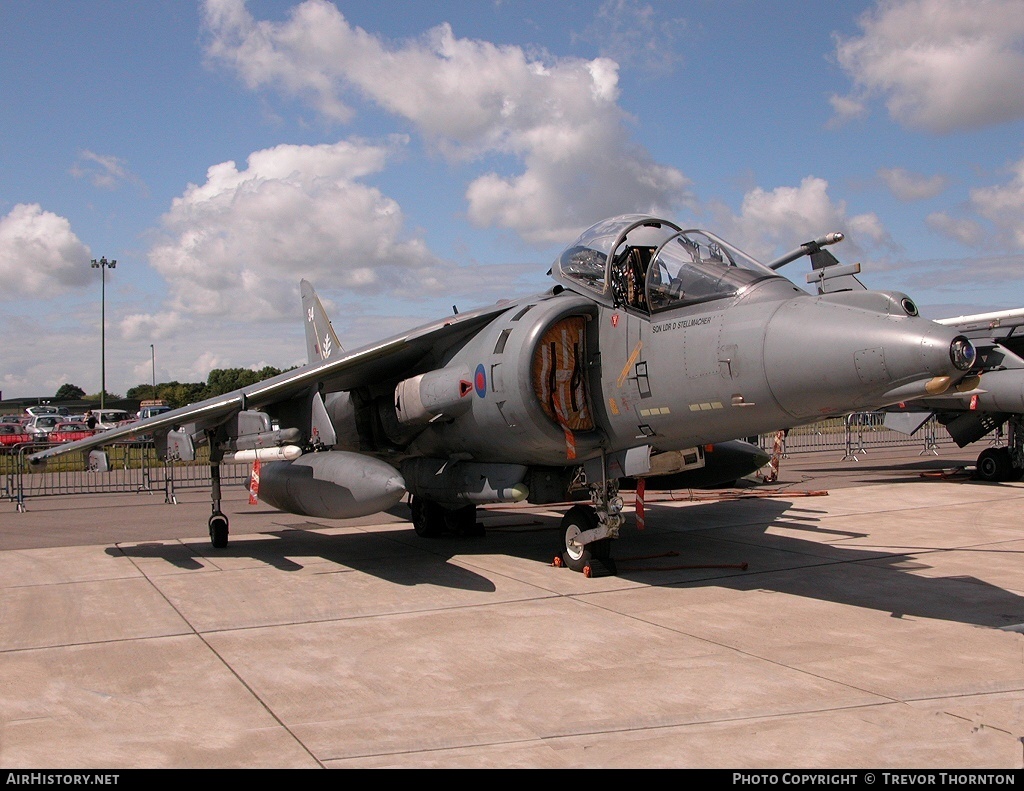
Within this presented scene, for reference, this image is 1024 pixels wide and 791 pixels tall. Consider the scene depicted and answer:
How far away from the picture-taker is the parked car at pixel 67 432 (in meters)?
33.7

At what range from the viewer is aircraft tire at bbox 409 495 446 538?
11164 mm

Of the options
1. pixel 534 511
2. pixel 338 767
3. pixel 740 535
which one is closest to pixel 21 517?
pixel 534 511

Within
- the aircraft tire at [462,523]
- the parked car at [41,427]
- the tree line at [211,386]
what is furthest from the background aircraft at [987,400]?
the tree line at [211,386]

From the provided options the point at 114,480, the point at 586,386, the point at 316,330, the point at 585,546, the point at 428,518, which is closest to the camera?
the point at 586,386

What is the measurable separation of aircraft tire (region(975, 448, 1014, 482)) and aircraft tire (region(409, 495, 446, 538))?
12.0m

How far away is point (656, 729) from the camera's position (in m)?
4.22

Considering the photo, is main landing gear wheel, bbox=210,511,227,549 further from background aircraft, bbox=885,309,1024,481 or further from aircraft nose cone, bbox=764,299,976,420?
background aircraft, bbox=885,309,1024,481

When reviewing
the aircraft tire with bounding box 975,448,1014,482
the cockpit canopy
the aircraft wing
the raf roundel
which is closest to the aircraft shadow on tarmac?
the aircraft wing

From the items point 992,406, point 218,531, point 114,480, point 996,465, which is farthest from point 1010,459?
point 114,480

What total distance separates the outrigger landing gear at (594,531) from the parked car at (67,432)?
25.6 m

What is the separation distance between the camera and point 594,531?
8.23m

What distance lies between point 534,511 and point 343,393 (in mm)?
4697

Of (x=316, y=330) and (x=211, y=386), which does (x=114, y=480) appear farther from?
(x=211, y=386)

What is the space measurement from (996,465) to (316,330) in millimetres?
13410
